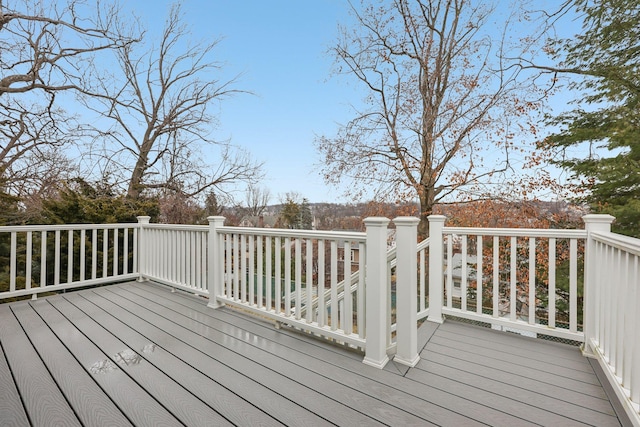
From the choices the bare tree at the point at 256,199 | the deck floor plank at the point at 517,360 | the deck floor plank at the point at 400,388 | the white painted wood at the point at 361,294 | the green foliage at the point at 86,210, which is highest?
the bare tree at the point at 256,199

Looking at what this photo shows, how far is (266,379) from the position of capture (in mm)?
1756

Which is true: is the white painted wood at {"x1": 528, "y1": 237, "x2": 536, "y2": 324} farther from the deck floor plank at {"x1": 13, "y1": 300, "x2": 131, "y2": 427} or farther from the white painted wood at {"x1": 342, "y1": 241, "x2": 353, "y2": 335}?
the deck floor plank at {"x1": 13, "y1": 300, "x2": 131, "y2": 427}

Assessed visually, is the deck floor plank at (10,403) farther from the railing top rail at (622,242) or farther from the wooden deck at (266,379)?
the railing top rail at (622,242)

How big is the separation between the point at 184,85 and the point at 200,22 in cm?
182

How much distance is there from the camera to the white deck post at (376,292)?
1917 millimetres

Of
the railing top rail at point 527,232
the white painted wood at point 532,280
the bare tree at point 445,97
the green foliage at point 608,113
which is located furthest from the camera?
the bare tree at point 445,97

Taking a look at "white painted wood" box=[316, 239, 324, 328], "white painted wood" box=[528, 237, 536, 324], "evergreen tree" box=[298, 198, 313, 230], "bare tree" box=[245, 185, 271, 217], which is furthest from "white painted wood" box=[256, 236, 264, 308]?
"evergreen tree" box=[298, 198, 313, 230]

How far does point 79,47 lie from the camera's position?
625cm

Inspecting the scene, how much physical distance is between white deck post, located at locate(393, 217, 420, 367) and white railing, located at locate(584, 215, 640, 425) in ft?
3.31

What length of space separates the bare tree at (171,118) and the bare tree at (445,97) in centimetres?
472

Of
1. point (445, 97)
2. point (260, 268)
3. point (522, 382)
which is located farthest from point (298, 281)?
point (445, 97)

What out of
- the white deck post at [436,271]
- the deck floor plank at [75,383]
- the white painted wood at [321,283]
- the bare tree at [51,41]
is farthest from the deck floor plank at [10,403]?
the bare tree at [51,41]

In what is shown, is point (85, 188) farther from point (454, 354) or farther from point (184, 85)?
point (454, 354)

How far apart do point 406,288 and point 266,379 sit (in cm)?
106
